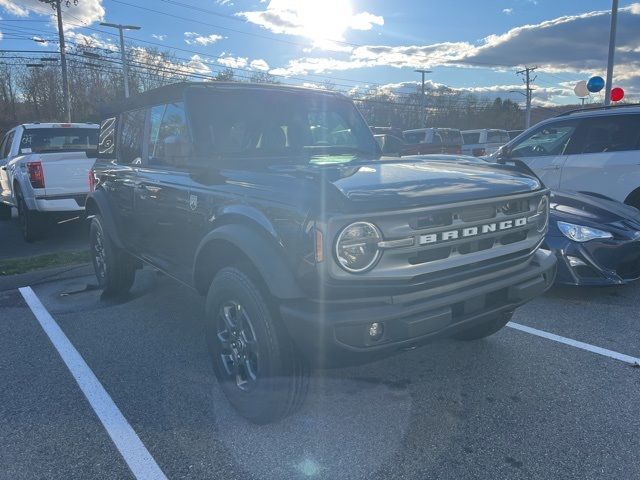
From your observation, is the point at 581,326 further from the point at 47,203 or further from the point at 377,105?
the point at 377,105

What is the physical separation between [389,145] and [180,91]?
1893mm

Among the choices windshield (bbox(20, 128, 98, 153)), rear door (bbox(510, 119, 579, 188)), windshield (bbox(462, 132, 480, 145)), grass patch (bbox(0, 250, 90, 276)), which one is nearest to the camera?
grass patch (bbox(0, 250, 90, 276))

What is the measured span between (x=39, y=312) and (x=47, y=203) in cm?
368

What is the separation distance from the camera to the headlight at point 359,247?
93.7 inches

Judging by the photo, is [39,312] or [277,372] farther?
[39,312]

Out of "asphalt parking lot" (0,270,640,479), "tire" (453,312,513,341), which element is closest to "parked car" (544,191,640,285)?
"asphalt parking lot" (0,270,640,479)

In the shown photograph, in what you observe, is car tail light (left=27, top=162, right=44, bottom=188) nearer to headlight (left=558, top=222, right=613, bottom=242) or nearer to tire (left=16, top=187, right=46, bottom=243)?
tire (left=16, top=187, right=46, bottom=243)

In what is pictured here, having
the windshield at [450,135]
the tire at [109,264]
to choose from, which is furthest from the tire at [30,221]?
the windshield at [450,135]

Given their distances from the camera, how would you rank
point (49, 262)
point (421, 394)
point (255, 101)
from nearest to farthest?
point (421, 394)
point (255, 101)
point (49, 262)

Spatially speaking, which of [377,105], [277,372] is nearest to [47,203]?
[277,372]

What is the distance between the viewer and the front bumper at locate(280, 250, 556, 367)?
7.61ft

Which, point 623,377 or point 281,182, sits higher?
point 281,182

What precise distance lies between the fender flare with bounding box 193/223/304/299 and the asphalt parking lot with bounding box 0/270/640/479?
0.90 meters

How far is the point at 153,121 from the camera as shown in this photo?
4164 mm
